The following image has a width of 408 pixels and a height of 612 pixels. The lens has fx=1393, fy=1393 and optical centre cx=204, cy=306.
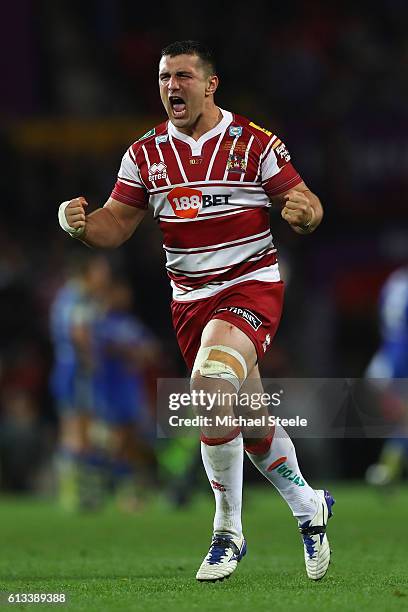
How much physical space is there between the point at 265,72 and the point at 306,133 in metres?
1.48

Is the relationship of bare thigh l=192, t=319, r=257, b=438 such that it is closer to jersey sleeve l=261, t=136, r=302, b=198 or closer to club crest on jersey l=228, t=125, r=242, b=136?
jersey sleeve l=261, t=136, r=302, b=198

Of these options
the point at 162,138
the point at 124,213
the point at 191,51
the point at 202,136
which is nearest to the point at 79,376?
the point at 124,213

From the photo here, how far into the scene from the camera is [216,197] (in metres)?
6.56

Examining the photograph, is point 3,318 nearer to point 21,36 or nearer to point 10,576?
point 21,36

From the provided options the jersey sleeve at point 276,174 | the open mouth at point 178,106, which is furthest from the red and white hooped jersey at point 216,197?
the open mouth at point 178,106

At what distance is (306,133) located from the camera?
1870 cm

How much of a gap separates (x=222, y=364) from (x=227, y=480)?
1.95 ft

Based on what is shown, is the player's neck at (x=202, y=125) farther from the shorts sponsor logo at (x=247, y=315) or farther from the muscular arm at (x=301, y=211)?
the shorts sponsor logo at (x=247, y=315)

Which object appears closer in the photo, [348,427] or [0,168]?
[348,427]

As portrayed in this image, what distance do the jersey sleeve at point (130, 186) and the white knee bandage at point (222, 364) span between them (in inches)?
36.0

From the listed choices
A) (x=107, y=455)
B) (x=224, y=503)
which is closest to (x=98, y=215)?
(x=224, y=503)

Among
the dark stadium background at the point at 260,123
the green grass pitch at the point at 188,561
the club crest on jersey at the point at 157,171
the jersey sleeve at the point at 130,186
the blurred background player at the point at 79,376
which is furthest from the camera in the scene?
the dark stadium background at the point at 260,123

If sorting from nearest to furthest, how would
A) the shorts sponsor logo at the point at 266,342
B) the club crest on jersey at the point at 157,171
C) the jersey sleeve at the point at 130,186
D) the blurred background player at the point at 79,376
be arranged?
the shorts sponsor logo at the point at 266,342, the club crest on jersey at the point at 157,171, the jersey sleeve at the point at 130,186, the blurred background player at the point at 79,376

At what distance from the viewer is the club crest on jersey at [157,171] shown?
663 cm
